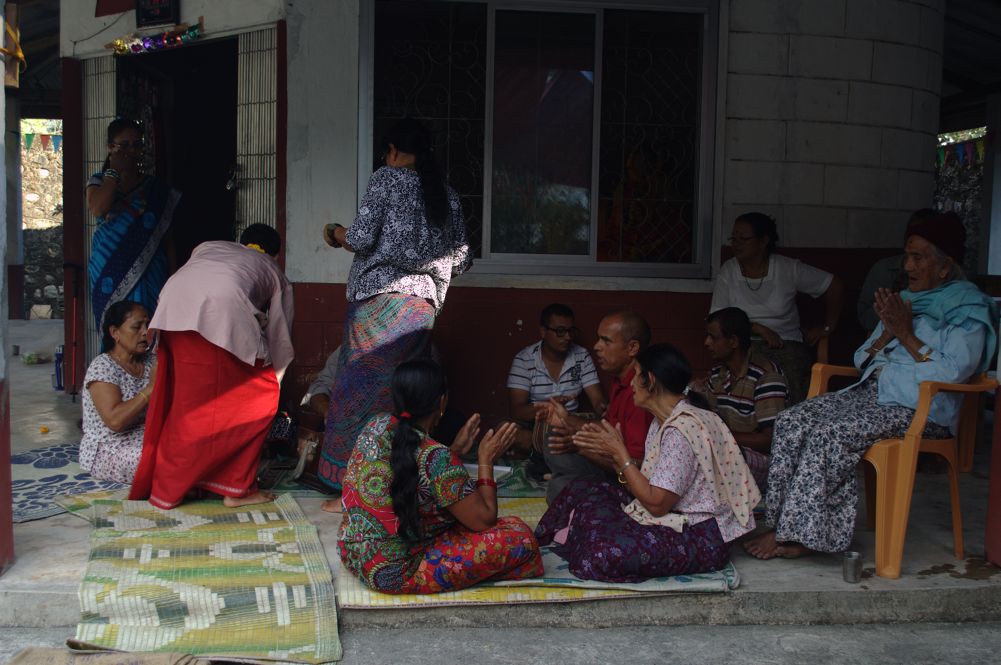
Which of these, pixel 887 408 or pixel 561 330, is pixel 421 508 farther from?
pixel 561 330

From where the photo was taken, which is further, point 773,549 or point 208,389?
point 208,389

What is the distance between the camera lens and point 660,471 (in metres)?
3.66

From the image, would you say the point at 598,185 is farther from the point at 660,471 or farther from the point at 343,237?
the point at 660,471

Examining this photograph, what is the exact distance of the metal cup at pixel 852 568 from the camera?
12.4ft

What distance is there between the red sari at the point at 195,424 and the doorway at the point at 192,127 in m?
3.12

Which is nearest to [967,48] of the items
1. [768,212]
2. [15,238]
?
[768,212]

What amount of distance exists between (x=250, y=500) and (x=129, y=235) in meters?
2.38

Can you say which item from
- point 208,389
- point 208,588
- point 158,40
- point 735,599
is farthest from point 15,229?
point 735,599

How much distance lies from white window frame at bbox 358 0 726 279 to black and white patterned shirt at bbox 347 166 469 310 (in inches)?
50.6

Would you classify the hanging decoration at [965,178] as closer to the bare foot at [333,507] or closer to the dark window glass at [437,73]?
the dark window glass at [437,73]

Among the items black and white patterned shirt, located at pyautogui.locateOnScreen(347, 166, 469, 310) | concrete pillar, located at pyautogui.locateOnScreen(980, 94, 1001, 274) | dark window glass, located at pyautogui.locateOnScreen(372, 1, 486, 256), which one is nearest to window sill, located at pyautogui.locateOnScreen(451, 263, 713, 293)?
dark window glass, located at pyautogui.locateOnScreen(372, 1, 486, 256)

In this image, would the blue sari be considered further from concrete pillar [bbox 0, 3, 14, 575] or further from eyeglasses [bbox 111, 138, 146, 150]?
concrete pillar [bbox 0, 3, 14, 575]

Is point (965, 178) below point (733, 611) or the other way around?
the other way around

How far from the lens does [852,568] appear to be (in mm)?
3777
